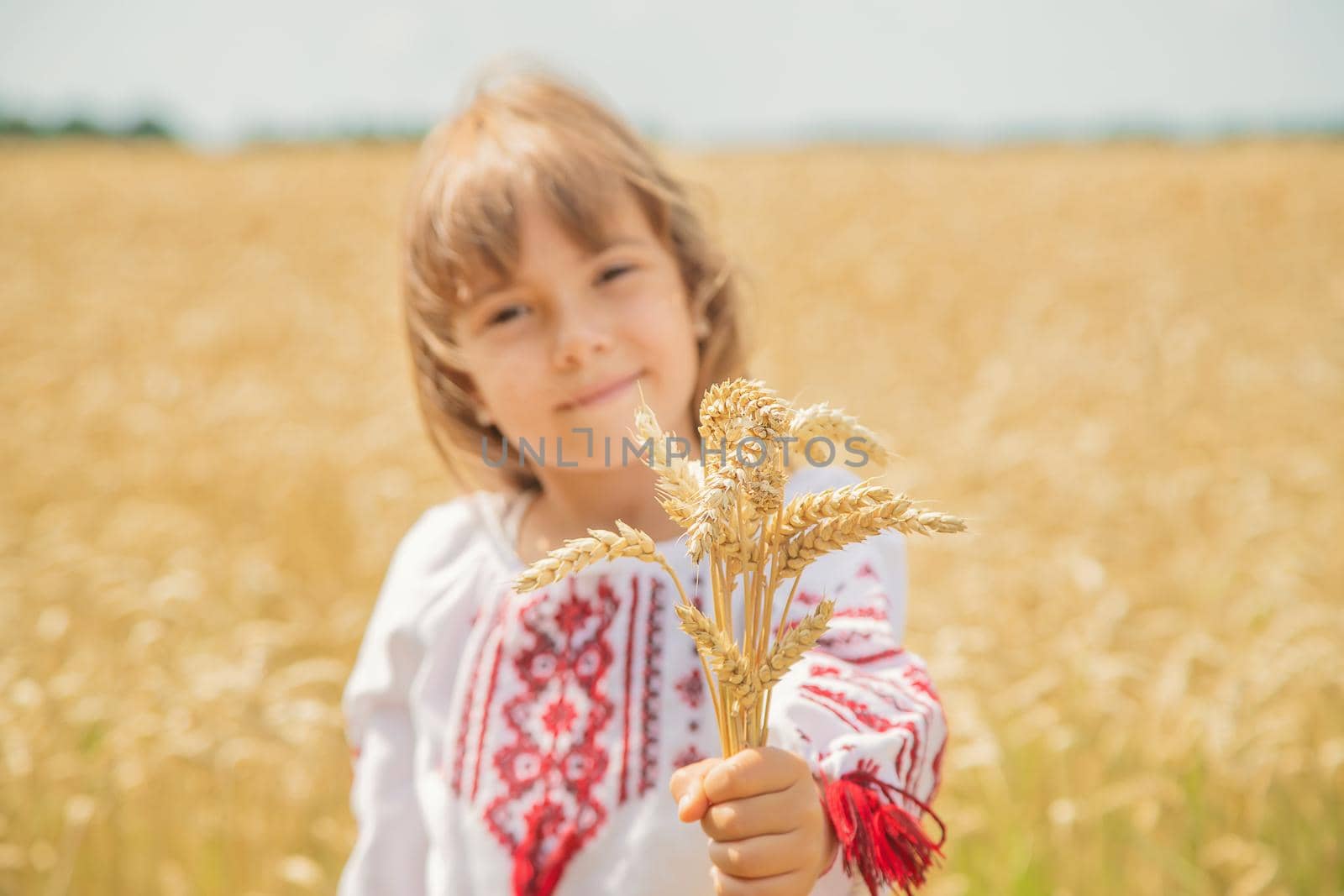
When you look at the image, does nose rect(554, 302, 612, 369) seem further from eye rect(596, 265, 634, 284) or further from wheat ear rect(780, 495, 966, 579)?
wheat ear rect(780, 495, 966, 579)

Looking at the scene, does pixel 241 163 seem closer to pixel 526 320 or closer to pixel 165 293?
pixel 165 293

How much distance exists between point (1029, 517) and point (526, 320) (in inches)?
121

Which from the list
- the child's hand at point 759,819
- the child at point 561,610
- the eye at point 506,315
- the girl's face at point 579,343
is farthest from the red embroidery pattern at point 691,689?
the eye at point 506,315

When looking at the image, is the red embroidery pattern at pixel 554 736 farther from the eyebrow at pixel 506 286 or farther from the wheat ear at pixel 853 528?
the wheat ear at pixel 853 528

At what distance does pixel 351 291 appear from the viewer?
11266 mm

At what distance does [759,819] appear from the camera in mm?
934

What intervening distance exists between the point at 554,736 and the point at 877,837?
1.93 ft

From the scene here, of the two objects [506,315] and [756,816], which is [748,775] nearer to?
[756,816]

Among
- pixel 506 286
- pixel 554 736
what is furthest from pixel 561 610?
pixel 506 286

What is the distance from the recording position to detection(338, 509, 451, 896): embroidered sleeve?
1.62 metres

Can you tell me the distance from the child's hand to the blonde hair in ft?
2.74

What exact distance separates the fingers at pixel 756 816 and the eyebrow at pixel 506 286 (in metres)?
0.83

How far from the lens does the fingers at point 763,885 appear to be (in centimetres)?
95

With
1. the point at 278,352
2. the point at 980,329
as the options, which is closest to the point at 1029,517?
the point at 980,329
